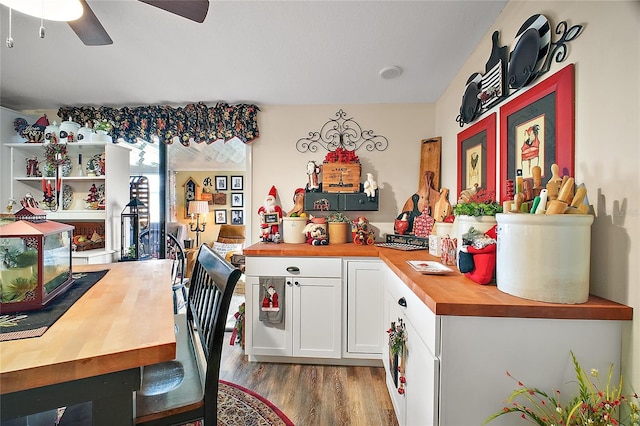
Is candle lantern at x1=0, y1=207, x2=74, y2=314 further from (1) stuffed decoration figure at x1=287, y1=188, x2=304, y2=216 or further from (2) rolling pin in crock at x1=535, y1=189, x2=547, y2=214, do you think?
(1) stuffed decoration figure at x1=287, y1=188, x2=304, y2=216

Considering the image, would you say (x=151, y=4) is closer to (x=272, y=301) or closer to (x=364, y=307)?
(x=272, y=301)

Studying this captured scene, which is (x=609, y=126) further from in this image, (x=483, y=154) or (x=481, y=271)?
(x=483, y=154)

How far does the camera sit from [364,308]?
84.6 inches

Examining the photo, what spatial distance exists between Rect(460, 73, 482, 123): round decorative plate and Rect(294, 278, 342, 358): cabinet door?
57.6 inches

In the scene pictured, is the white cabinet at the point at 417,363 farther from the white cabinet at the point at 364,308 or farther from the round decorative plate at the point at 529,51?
the round decorative plate at the point at 529,51

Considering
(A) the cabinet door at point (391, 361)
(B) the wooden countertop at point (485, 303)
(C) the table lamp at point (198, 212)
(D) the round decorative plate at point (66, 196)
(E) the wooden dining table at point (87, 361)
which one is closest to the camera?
(E) the wooden dining table at point (87, 361)

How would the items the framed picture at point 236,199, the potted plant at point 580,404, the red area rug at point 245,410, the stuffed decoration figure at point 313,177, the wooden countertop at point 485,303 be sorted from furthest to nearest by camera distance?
the framed picture at point 236,199
the stuffed decoration figure at point 313,177
the red area rug at point 245,410
the wooden countertop at point 485,303
the potted plant at point 580,404

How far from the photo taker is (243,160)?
118 inches

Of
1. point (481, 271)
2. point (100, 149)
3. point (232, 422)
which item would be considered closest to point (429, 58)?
point (481, 271)

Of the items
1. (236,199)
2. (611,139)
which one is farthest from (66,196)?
(611,139)

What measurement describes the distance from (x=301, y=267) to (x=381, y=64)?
1592 mm

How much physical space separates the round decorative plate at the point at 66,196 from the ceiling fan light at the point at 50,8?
7.40 feet

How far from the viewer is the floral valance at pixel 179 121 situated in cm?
271

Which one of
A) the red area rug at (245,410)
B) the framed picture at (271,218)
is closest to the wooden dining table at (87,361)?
the red area rug at (245,410)
